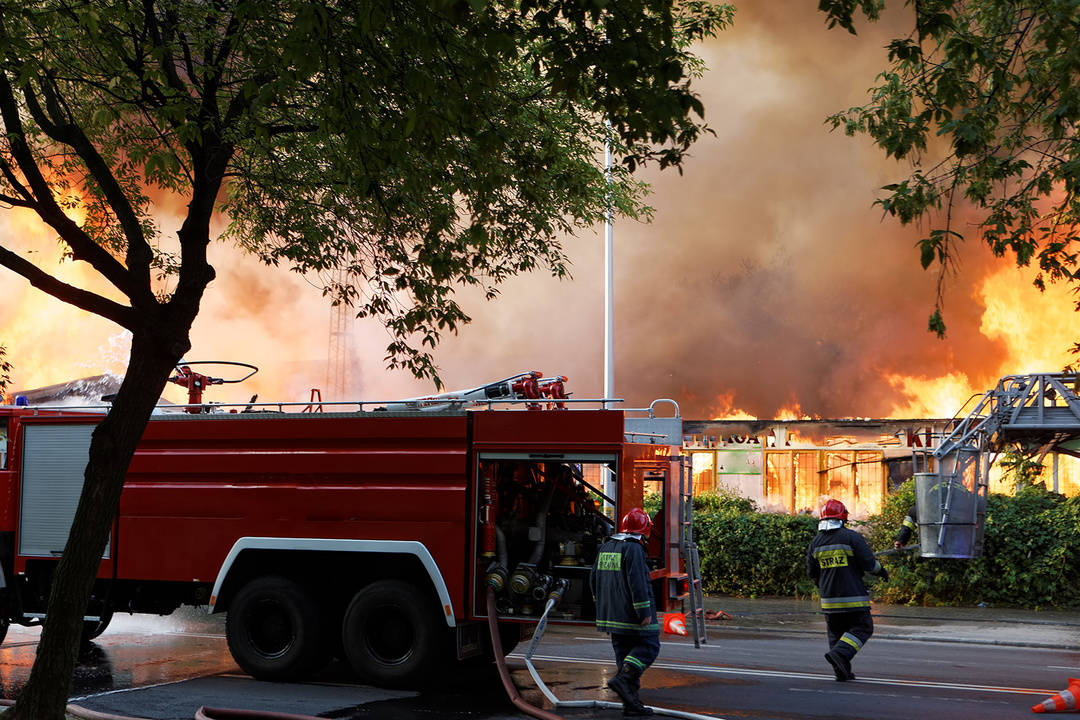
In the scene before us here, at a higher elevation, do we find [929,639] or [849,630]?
[849,630]

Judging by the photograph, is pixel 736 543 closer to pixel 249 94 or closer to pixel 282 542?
pixel 282 542

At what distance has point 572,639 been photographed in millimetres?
12938

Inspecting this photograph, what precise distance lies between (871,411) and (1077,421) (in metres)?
19.9

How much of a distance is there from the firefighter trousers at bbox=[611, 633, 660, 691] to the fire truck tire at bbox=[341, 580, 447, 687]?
1693mm

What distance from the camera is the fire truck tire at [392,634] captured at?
9227 mm

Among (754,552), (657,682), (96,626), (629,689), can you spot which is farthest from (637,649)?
(754,552)

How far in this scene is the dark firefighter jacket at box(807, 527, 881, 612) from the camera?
9805 millimetres

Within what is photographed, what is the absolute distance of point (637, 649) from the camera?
8312mm

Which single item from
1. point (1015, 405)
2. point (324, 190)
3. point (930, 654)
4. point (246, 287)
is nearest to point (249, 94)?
point (324, 190)

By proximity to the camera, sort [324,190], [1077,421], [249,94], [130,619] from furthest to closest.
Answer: [1077,421], [130,619], [324,190], [249,94]

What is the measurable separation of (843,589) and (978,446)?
8.61 meters

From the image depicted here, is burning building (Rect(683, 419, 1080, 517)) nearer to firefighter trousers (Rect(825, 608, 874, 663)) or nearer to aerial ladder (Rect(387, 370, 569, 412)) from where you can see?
firefighter trousers (Rect(825, 608, 874, 663))

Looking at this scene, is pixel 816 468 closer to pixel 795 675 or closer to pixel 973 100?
pixel 795 675

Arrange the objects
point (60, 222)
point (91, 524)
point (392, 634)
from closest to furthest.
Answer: point (91, 524), point (60, 222), point (392, 634)
